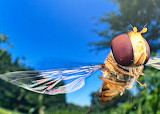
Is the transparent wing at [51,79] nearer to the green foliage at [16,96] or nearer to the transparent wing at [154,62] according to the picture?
the transparent wing at [154,62]

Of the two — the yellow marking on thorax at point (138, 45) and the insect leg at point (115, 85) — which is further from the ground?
the yellow marking on thorax at point (138, 45)

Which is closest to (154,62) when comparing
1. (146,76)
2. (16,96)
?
(146,76)

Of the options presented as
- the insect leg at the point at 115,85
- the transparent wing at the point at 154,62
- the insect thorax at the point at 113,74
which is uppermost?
the transparent wing at the point at 154,62

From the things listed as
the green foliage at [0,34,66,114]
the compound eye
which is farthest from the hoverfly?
the green foliage at [0,34,66,114]

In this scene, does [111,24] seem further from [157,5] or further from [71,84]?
[71,84]

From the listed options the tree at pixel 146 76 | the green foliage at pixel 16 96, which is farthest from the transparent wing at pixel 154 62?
the green foliage at pixel 16 96

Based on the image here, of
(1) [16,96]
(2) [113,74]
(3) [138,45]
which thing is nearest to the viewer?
(3) [138,45]

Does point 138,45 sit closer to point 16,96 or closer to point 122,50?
point 122,50

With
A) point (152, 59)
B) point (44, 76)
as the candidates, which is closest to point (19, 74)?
point (44, 76)

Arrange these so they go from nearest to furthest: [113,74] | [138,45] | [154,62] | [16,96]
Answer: [138,45]
[113,74]
[154,62]
[16,96]
